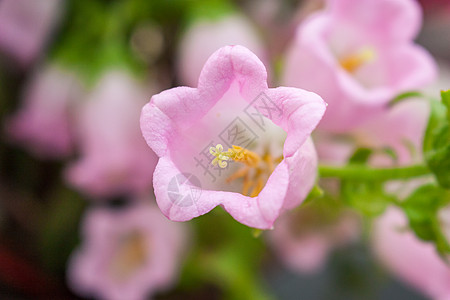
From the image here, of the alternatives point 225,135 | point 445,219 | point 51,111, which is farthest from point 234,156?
point 51,111

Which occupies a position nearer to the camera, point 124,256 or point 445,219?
point 445,219

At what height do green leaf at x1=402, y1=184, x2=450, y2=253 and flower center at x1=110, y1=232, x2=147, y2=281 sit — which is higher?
green leaf at x1=402, y1=184, x2=450, y2=253

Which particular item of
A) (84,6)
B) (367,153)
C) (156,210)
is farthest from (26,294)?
(367,153)

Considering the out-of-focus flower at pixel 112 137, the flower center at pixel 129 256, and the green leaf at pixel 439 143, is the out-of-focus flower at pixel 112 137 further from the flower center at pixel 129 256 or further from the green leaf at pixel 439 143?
the green leaf at pixel 439 143

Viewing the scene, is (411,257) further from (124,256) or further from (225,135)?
(124,256)

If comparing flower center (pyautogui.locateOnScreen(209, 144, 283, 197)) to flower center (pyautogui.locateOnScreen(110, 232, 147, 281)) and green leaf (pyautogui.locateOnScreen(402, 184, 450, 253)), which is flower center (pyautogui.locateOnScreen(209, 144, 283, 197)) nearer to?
green leaf (pyautogui.locateOnScreen(402, 184, 450, 253))

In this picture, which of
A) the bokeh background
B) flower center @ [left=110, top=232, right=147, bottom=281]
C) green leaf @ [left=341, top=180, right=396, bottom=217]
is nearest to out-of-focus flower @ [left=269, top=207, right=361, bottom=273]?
the bokeh background

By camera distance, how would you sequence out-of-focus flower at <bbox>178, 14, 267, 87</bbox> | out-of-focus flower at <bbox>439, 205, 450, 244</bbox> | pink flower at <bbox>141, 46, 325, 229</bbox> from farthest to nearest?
out-of-focus flower at <bbox>178, 14, 267, 87</bbox> → out-of-focus flower at <bbox>439, 205, 450, 244</bbox> → pink flower at <bbox>141, 46, 325, 229</bbox>

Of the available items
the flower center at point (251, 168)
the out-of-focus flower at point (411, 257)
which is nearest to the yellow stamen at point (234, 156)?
the flower center at point (251, 168)
